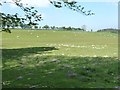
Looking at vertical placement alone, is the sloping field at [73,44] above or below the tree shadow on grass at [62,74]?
below

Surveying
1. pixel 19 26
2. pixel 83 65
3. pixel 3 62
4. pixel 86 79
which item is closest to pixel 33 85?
pixel 86 79

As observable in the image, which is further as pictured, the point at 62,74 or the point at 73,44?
the point at 73,44

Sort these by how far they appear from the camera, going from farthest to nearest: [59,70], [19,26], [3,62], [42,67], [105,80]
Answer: [3,62]
[42,67]
[59,70]
[105,80]
[19,26]

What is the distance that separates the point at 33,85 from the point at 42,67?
5976 mm

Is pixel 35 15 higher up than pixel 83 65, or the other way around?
pixel 35 15

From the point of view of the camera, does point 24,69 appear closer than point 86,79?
No

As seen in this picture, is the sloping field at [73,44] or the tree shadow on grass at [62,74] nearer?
the tree shadow on grass at [62,74]

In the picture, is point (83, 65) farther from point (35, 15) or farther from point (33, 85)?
point (35, 15)

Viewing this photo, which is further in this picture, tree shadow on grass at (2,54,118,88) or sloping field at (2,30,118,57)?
sloping field at (2,30,118,57)

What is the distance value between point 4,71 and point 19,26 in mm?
9284

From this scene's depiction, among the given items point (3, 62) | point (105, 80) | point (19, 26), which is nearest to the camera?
point (19, 26)

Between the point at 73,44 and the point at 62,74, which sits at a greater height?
the point at 62,74

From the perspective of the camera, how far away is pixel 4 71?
23.4m

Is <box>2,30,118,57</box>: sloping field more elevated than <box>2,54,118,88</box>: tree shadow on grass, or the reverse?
<box>2,54,118,88</box>: tree shadow on grass
